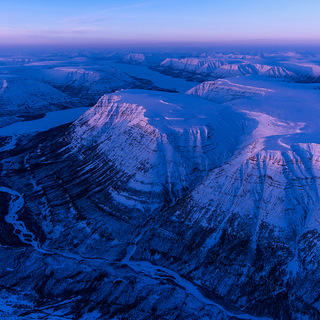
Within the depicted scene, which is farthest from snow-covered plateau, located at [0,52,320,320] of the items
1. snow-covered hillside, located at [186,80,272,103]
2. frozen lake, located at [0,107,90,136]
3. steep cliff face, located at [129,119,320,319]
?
frozen lake, located at [0,107,90,136]

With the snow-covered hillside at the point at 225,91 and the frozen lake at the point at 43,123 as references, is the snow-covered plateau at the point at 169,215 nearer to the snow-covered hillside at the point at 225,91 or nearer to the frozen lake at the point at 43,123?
the snow-covered hillside at the point at 225,91

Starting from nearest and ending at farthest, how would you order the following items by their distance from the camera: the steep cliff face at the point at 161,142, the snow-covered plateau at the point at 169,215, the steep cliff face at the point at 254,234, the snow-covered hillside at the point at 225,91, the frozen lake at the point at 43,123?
the steep cliff face at the point at 254,234 < the snow-covered plateau at the point at 169,215 < the steep cliff face at the point at 161,142 < the snow-covered hillside at the point at 225,91 < the frozen lake at the point at 43,123

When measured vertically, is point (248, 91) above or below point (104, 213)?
above

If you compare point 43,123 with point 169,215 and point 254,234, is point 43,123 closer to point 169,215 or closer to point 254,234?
point 169,215

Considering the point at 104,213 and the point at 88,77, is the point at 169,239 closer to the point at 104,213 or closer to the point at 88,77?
the point at 104,213

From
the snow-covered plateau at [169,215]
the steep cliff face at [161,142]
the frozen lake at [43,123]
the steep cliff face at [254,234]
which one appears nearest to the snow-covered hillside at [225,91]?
the snow-covered plateau at [169,215]

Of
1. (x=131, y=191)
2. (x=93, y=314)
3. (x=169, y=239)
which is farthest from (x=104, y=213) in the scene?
(x=93, y=314)

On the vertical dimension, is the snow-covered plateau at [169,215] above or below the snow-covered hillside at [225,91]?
below

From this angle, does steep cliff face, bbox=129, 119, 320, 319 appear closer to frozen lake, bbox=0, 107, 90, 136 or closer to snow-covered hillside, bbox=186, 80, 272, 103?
snow-covered hillside, bbox=186, 80, 272, 103
